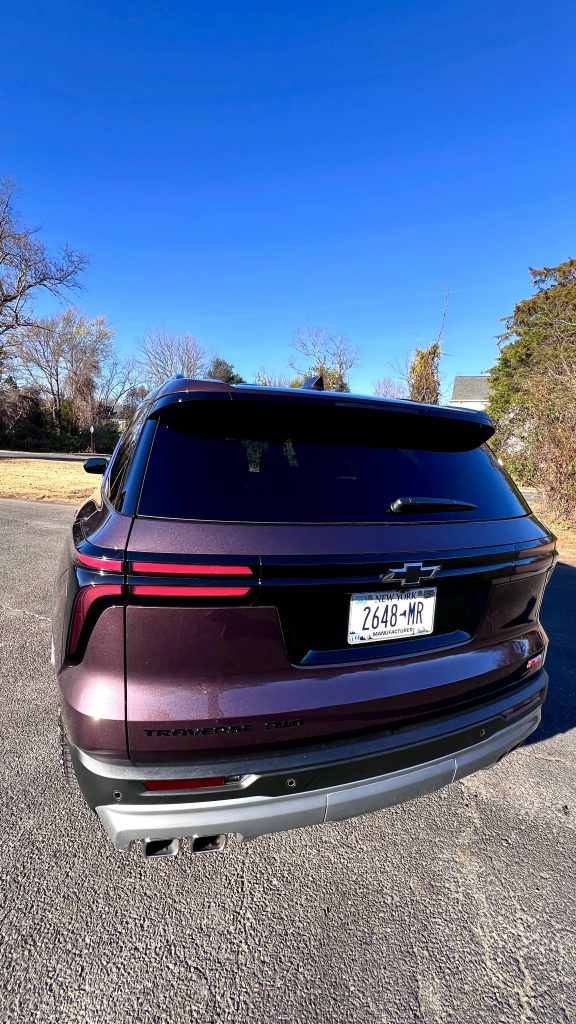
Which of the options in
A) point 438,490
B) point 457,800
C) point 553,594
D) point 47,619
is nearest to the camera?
point 438,490

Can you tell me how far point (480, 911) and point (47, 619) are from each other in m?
3.87

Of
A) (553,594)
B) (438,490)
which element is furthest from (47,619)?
(553,594)

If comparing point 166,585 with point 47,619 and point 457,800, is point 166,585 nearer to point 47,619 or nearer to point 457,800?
point 457,800

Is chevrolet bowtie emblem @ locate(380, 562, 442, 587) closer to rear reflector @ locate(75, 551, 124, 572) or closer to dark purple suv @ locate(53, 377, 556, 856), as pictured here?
dark purple suv @ locate(53, 377, 556, 856)

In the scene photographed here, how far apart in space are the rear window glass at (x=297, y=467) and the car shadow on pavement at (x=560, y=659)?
1774mm

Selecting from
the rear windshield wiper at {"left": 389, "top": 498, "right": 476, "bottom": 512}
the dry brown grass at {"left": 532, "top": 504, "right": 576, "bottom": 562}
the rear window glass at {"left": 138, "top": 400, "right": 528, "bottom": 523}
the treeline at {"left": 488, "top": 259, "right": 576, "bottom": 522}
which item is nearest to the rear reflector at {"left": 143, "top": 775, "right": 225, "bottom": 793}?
the rear window glass at {"left": 138, "top": 400, "right": 528, "bottom": 523}

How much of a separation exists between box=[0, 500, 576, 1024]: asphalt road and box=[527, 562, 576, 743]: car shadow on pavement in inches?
24.2

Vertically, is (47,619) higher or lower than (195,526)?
lower

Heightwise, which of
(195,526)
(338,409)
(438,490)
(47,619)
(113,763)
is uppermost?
(338,409)

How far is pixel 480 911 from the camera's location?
5.57ft

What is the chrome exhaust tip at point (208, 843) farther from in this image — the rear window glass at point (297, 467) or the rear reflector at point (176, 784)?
the rear window glass at point (297, 467)

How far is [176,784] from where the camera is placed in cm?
139

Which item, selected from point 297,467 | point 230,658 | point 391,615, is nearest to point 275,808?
point 230,658

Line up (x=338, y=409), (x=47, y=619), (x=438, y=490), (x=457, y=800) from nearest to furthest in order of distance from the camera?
(x=338, y=409) < (x=438, y=490) < (x=457, y=800) < (x=47, y=619)
